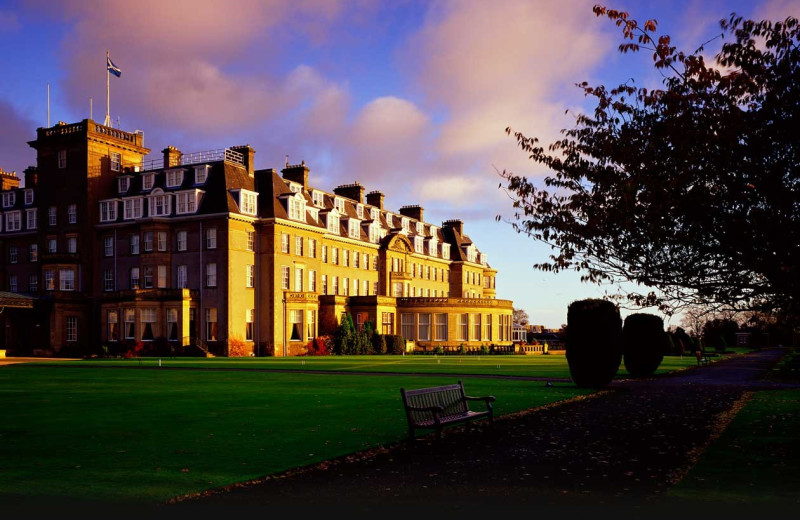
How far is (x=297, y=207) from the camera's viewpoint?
62500 mm

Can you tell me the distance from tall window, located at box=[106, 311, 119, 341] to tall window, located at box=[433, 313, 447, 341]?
93.9ft

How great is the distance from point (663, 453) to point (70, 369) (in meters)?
32.8

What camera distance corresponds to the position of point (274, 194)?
61.2 m

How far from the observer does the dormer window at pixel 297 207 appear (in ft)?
202

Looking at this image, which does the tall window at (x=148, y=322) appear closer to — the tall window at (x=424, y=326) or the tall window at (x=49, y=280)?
the tall window at (x=49, y=280)

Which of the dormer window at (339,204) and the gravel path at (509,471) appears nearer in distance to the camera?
the gravel path at (509,471)

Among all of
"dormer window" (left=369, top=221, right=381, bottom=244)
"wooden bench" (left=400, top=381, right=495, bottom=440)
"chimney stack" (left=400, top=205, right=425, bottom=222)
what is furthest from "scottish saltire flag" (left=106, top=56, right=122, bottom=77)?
"wooden bench" (left=400, top=381, right=495, bottom=440)

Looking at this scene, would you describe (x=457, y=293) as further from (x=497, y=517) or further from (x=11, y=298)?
(x=497, y=517)

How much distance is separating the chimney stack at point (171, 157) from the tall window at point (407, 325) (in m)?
24.9

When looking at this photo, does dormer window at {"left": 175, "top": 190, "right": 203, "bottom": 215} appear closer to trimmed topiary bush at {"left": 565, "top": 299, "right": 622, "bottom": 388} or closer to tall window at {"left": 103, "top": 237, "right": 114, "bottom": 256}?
tall window at {"left": 103, "top": 237, "right": 114, "bottom": 256}

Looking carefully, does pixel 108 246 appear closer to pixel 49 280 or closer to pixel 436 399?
pixel 49 280

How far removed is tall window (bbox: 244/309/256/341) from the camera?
194ft

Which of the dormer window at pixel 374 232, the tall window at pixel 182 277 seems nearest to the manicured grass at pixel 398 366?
the tall window at pixel 182 277

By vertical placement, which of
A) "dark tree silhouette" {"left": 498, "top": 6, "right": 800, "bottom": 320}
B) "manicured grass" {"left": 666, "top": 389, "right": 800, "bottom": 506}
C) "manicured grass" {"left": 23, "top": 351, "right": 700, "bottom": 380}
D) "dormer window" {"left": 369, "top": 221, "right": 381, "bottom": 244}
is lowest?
"manicured grass" {"left": 23, "top": 351, "right": 700, "bottom": 380}
